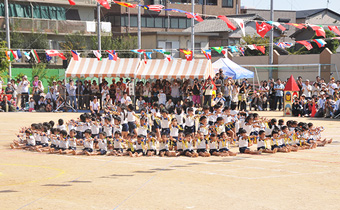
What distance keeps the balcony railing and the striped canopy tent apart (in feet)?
69.4

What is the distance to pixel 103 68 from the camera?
2862 cm

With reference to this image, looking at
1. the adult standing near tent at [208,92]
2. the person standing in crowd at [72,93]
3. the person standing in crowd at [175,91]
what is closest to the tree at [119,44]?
the person standing in crowd at [72,93]

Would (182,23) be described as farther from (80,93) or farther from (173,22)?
(80,93)

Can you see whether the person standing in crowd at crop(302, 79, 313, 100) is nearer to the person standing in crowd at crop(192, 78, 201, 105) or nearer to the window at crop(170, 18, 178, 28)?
the person standing in crowd at crop(192, 78, 201, 105)

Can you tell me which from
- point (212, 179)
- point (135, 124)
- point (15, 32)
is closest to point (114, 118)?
point (135, 124)

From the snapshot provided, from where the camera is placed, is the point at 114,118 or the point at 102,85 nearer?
the point at 114,118

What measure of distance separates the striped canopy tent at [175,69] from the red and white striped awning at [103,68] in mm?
542

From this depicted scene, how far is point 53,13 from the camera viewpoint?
47906 mm

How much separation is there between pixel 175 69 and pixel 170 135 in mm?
12747

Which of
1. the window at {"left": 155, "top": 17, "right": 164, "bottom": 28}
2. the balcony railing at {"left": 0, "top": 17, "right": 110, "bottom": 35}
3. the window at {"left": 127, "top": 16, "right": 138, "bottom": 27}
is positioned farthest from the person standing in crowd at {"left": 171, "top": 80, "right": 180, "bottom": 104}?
the window at {"left": 155, "top": 17, "right": 164, "bottom": 28}

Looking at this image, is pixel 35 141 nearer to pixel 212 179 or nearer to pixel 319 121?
pixel 212 179

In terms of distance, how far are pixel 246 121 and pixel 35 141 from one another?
708cm

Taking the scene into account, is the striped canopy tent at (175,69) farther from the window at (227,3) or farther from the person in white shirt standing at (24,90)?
the window at (227,3)

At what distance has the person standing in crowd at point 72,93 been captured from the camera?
2808 centimetres
